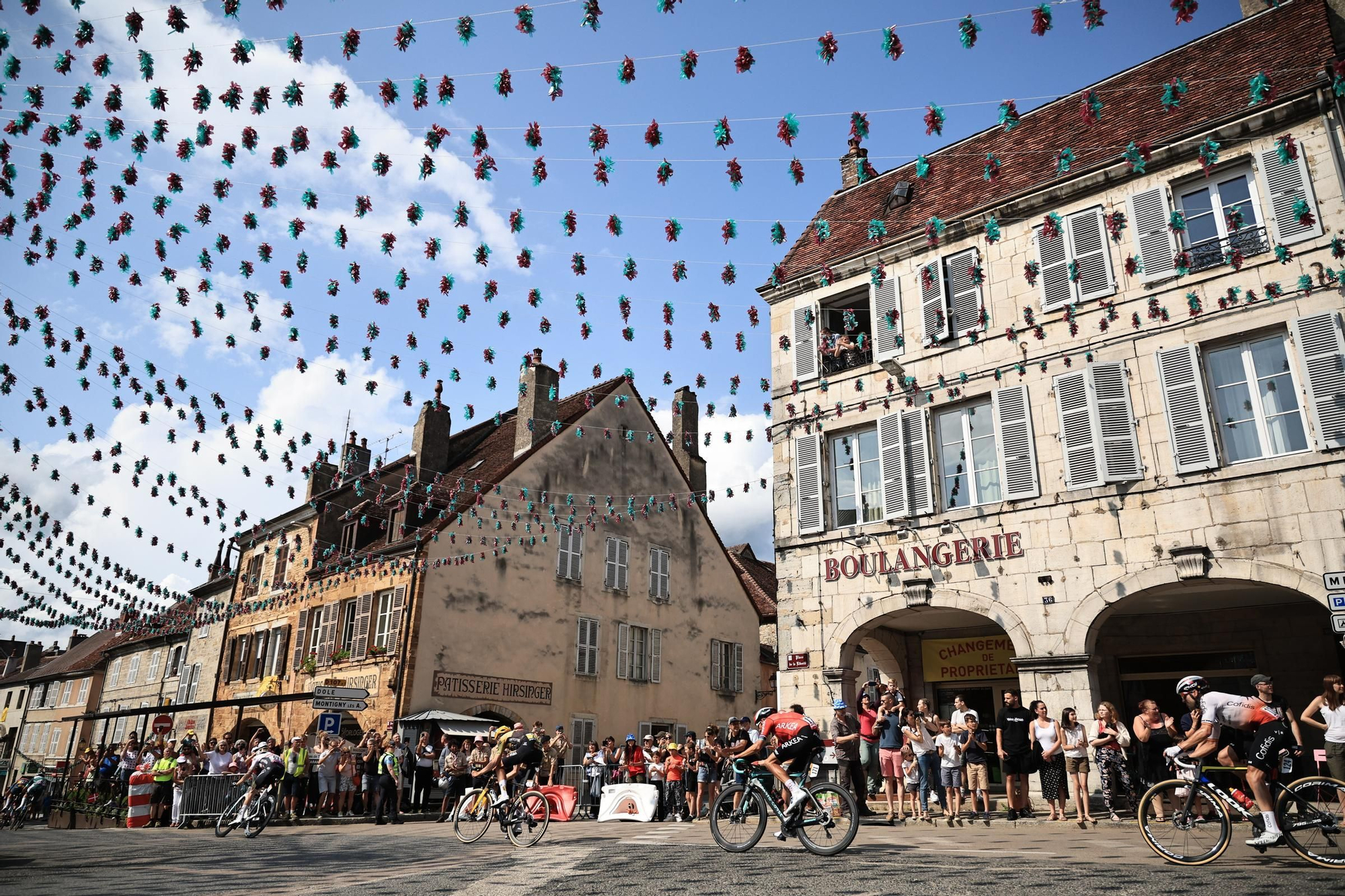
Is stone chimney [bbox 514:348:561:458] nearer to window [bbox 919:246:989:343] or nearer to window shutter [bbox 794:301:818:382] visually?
window shutter [bbox 794:301:818:382]

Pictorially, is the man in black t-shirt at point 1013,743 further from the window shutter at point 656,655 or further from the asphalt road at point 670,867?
the window shutter at point 656,655

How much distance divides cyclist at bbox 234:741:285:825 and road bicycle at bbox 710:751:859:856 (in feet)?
22.8

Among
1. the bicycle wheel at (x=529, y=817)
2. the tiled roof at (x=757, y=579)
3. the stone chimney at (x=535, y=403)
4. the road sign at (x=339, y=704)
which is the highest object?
the stone chimney at (x=535, y=403)

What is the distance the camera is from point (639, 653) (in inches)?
1008

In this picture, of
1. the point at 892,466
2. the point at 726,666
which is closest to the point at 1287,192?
the point at 892,466

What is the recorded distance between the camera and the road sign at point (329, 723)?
1599cm

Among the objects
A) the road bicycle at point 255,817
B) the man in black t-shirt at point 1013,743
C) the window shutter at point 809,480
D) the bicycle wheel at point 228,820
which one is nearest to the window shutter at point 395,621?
the bicycle wheel at point 228,820

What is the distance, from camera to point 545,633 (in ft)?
77.4

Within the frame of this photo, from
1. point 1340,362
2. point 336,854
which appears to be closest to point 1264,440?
point 1340,362

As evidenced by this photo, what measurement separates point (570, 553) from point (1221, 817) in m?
19.1

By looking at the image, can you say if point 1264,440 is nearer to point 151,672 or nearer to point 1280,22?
point 1280,22

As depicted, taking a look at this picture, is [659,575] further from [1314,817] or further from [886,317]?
[1314,817]

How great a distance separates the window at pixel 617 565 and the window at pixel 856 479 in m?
11.3

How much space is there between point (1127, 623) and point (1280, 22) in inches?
374
